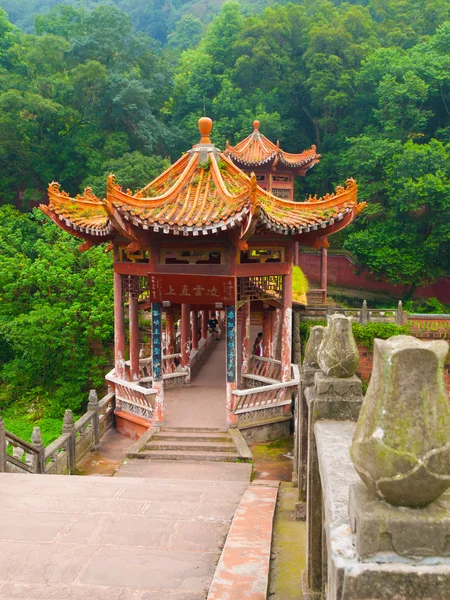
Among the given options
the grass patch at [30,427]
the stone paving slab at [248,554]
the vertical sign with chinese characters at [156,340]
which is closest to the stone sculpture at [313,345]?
the stone paving slab at [248,554]

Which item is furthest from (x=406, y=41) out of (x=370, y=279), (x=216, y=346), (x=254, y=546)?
(x=254, y=546)

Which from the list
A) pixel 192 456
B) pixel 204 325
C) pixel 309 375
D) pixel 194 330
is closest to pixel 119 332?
pixel 192 456

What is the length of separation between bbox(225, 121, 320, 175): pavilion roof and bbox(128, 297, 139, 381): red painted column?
42.9 feet

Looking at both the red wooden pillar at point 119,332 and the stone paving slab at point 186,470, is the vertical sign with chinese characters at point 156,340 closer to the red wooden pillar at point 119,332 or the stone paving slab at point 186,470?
the red wooden pillar at point 119,332

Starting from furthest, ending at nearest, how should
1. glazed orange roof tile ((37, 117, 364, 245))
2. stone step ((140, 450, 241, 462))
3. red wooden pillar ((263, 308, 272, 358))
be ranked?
red wooden pillar ((263, 308, 272, 358)), glazed orange roof tile ((37, 117, 364, 245)), stone step ((140, 450, 241, 462))

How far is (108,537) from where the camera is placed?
16.6ft

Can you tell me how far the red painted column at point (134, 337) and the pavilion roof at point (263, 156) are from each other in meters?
13.1

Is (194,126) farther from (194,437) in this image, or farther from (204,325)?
(194,437)

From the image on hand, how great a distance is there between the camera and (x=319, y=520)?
363 centimetres

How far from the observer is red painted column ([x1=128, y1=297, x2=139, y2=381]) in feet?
39.7

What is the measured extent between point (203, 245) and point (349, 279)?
782 inches

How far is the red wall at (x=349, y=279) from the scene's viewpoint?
27.2 meters

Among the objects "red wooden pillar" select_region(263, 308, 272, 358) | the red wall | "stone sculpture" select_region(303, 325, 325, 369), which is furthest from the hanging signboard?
the red wall

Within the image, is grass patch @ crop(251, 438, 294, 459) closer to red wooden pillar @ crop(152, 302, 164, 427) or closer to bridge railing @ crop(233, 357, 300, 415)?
bridge railing @ crop(233, 357, 300, 415)
